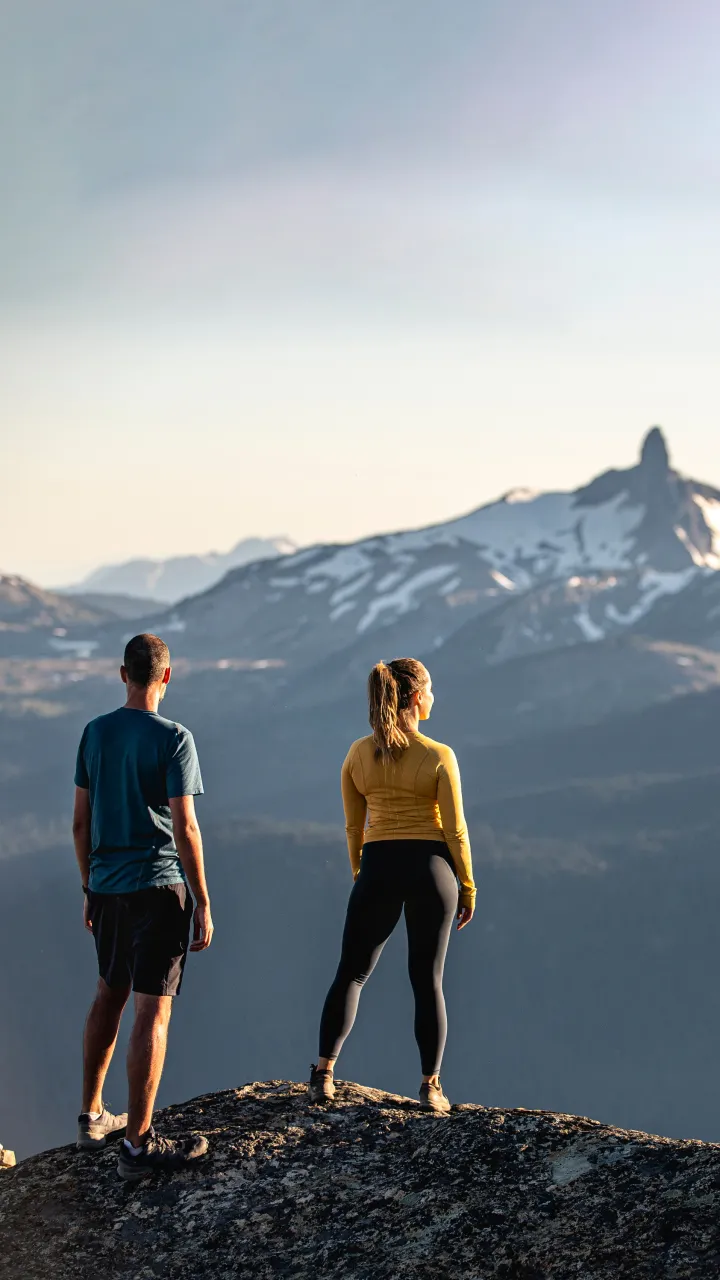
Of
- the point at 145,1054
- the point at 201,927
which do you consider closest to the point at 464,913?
the point at 201,927

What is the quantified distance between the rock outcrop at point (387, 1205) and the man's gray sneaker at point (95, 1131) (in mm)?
99

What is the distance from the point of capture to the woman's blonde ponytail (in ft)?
31.1

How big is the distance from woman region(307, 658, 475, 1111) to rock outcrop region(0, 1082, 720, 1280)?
737mm

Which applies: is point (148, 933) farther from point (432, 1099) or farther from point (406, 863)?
point (432, 1099)

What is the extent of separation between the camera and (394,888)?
9.45m

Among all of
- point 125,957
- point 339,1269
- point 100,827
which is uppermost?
point 100,827

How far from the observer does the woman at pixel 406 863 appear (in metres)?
9.44

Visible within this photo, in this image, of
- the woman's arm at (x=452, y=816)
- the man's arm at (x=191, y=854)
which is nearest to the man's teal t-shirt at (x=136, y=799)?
the man's arm at (x=191, y=854)

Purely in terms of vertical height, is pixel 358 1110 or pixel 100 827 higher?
pixel 100 827

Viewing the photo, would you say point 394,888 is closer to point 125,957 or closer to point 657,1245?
point 125,957

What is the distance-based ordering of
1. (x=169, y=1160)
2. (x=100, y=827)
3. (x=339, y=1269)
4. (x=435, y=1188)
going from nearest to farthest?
(x=339, y=1269) < (x=435, y=1188) < (x=169, y=1160) < (x=100, y=827)

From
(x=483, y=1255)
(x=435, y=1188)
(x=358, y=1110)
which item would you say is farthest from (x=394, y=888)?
(x=483, y=1255)

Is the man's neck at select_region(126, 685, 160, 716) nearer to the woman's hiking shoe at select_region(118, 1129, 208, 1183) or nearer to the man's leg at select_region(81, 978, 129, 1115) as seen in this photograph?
the man's leg at select_region(81, 978, 129, 1115)

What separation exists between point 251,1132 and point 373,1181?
102cm
